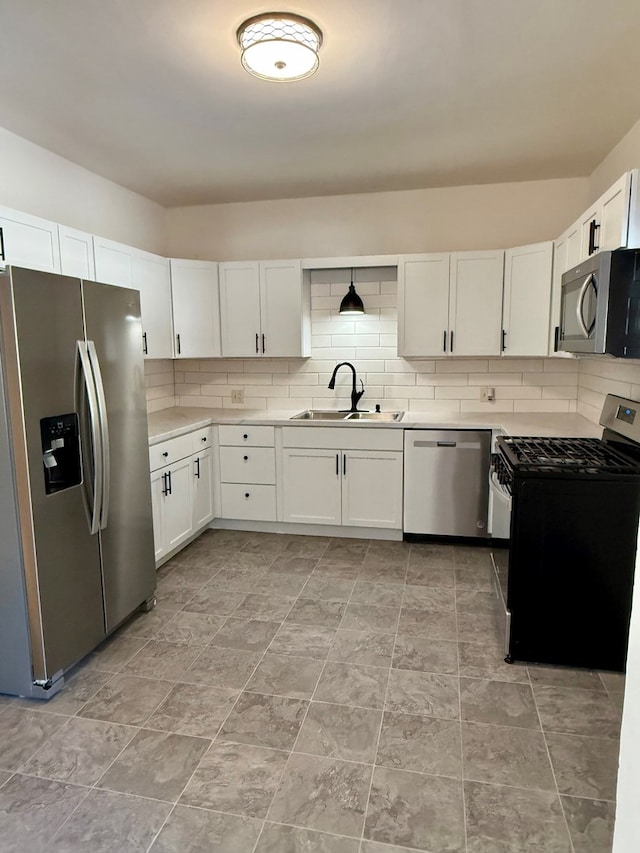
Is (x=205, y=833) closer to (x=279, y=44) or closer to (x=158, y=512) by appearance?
(x=158, y=512)

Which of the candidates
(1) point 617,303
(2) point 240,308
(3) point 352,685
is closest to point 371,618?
(3) point 352,685

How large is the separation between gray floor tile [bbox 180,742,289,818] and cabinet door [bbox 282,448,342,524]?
215 centimetres

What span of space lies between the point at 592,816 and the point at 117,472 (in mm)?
2294

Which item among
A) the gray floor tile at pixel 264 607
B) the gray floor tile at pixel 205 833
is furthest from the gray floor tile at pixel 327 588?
the gray floor tile at pixel 205 833

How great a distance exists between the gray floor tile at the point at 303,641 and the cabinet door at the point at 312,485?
1.27 meters

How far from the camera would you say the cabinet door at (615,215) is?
2154 mm

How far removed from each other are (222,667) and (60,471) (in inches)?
44.7

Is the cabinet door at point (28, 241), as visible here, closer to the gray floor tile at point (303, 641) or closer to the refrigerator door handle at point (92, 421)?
the refrigerator door handle at point (92, 421)

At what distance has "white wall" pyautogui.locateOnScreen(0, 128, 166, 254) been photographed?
9.80ft

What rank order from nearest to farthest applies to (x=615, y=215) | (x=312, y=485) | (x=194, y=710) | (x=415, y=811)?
Result: (x=415, y=811)
(x=194, y=710)
(x=615, y=215)
(x=312, y=485)

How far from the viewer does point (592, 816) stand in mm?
1651

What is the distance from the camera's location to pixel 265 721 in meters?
2.11

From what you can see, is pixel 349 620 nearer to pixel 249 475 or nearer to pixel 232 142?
pixel 249 475

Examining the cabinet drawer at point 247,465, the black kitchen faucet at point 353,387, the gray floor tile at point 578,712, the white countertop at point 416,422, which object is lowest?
the gray floor tile at point 578,712
